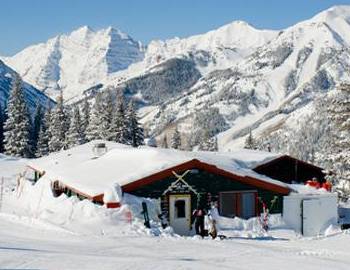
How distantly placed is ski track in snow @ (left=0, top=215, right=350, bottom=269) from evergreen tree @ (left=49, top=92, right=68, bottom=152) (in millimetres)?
51945

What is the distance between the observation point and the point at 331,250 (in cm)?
2292

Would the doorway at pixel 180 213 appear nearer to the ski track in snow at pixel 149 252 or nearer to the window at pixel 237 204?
the window at pixel 237 204

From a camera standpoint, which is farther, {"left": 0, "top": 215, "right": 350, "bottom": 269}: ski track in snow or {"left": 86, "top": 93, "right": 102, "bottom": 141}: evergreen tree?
{"left": 86, "top": 93, "right": 102, "bottom": 141}: evergreen tree

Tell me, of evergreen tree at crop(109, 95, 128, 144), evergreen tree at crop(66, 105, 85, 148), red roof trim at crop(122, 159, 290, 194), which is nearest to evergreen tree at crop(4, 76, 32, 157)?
evergreen tree at crop(66, 105, 85, 148)

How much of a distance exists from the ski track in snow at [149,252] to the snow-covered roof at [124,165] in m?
5.58

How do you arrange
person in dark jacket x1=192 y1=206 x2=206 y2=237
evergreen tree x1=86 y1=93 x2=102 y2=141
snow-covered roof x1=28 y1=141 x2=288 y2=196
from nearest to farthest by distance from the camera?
person in dark jacket x1=192 y1=206 x2=206 y2=237 → snow-covered roof x1=28 y1=141 x2=288 y2=196 → evergreen tree x1=86 y1=93 x2=102 y2=141

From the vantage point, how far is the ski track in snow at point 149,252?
1728 centimetres

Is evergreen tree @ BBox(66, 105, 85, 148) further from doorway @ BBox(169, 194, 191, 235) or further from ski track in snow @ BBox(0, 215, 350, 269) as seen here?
ski track in snow @ BBox(0, 215, 350, 269)

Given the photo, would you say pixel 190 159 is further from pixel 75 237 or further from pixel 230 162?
pixel 75 237

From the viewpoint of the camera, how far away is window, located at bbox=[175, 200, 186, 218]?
30.8 metres

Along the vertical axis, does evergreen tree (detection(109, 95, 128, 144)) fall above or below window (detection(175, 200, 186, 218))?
above

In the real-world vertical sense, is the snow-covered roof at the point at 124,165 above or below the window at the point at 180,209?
above

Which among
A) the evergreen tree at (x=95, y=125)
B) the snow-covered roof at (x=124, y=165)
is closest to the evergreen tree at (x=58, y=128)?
the evergreen tree at (x=95, y=125)

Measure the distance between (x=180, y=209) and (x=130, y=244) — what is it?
8.68 m
